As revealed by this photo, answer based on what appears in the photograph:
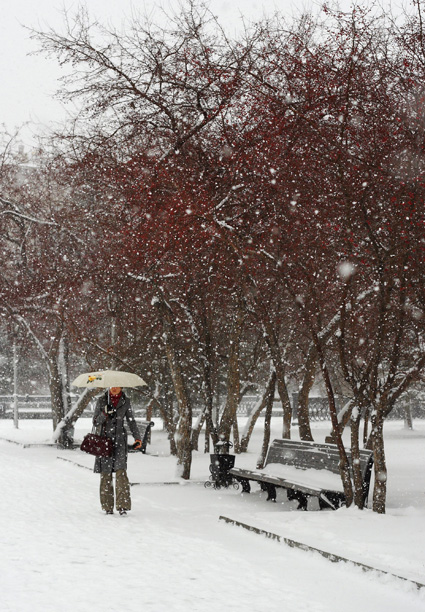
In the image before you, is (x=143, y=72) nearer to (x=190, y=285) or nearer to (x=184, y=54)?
(x=184, y=54)

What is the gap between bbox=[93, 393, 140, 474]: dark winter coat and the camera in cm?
982

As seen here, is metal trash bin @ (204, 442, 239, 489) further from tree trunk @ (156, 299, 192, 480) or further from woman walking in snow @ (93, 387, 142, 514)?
woman walking in snow @ (93, 387, 142, 514)

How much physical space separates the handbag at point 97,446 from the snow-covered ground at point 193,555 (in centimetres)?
79

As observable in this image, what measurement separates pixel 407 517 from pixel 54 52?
8420 mm

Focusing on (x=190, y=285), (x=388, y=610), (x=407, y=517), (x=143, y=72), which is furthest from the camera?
(x=190, y=285)

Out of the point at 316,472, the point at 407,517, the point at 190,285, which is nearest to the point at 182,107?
the point at 190,285

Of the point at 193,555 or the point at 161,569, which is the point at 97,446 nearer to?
the point at 193,555

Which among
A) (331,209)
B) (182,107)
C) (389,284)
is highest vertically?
(182,107)

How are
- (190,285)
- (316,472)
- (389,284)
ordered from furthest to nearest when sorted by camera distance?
1. (190,285)
2. (316,472)
3. (389,284)

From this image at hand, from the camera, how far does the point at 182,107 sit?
41.9 ft

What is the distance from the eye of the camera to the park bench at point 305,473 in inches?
397

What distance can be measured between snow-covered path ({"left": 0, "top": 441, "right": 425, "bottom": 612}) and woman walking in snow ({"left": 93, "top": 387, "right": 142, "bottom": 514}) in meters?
0.26

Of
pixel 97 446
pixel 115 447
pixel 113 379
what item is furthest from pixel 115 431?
pixel 113 379

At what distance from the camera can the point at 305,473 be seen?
11.4 metres
